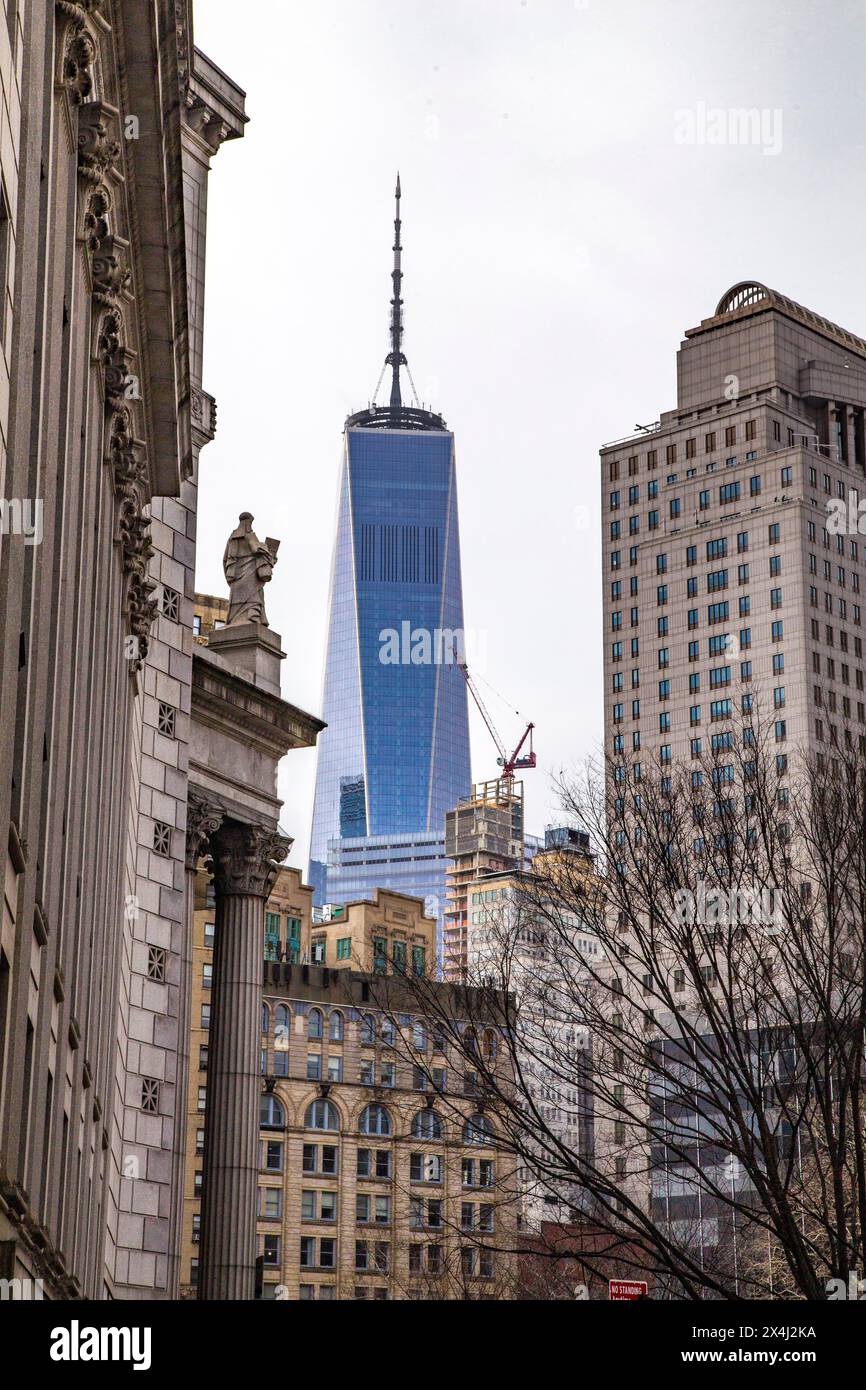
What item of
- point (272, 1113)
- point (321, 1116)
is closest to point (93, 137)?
point (272, 1113)

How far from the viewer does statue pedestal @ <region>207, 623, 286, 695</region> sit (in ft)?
133

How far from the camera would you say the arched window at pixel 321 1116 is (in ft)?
404

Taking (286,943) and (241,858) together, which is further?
(286,943)

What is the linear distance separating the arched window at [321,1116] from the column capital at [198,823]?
8806 centimetres

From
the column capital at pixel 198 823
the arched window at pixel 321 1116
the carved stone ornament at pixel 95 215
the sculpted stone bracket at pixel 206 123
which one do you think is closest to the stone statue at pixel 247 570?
the column capital at pixel 198 823

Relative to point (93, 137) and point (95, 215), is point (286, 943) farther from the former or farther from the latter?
point (93, 137)

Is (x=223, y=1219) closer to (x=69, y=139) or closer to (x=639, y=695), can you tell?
(x=69, y=139)

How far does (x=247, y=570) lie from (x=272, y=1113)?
84.1m

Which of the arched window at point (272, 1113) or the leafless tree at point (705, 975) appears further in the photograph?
the arched window at point (272, 1113)

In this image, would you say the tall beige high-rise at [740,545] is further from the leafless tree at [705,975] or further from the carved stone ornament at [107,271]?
the carved stone ornament at [107,271]

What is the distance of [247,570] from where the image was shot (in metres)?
41.4
